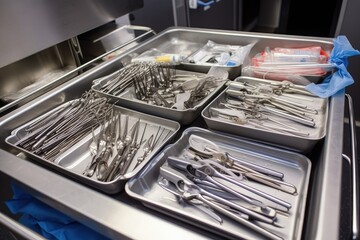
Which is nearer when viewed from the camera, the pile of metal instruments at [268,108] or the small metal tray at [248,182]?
the small metal tray at [248,182]

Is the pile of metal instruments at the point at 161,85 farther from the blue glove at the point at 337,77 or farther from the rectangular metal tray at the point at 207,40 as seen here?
the blue glove at the point at 337,77

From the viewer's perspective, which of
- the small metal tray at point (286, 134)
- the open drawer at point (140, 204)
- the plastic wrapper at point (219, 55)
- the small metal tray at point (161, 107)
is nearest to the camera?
the open drawer at point (140, 204)

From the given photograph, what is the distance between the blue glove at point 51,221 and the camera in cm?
52

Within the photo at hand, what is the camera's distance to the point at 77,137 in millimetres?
627

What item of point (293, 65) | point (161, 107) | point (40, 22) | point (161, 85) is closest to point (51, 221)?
point (161, 107)

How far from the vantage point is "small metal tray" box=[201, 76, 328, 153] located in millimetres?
506

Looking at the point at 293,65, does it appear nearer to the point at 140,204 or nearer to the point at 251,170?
the point at 251,170

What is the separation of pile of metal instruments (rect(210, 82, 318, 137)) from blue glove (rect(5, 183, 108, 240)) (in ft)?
1.20

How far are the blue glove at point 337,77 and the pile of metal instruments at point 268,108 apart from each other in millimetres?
28

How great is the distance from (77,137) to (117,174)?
0.18 meters

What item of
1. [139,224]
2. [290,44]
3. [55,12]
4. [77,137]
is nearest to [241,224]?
[139,224]

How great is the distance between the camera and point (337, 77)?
0.65 m

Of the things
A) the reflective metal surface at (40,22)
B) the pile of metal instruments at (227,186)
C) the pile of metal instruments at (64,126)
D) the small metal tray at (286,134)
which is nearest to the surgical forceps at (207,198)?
the pile of metal instruments at (227,186)

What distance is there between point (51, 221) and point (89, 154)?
0.50 ft
